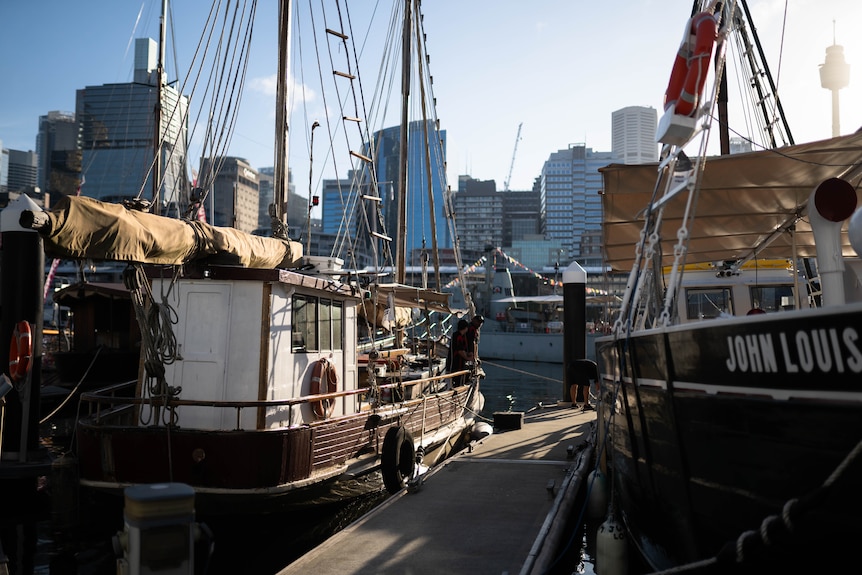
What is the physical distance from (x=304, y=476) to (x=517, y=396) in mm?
23594

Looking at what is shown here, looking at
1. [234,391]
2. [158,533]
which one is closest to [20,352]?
[234,391]

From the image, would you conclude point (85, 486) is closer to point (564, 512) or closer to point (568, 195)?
point (564, 512)

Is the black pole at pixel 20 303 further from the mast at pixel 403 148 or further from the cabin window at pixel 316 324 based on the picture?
the mast at pixel 403 148

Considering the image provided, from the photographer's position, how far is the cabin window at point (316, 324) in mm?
9852

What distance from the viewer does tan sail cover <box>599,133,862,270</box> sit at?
281 inches

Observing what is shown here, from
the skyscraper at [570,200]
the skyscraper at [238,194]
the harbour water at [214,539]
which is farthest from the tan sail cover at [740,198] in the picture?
the skyscraper at [570,200]

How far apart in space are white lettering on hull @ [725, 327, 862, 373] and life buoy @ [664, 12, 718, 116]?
2091mm

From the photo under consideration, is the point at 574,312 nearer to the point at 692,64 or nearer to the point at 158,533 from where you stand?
the point at 692,64

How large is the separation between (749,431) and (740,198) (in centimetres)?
481

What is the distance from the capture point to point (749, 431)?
434 centimetres

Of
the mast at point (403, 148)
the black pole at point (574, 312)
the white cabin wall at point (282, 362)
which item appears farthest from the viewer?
the mast at point (403, 148)

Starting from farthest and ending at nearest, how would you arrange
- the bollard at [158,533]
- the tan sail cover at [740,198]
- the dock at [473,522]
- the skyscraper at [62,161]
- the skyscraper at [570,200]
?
the skyscraper at [570,200] → the skyscraper at [62,161] → the tan sail cover at [740,198] → the dock at [473,522] → the bollard at [158,533]

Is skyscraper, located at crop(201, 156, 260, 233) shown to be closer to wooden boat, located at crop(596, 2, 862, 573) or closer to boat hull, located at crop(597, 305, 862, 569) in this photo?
Answer: wooden boat, located at crop(596, 2, 862, 573)

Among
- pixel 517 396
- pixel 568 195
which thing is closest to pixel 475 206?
pixel 568 195
